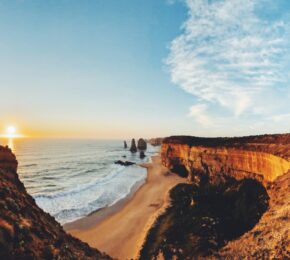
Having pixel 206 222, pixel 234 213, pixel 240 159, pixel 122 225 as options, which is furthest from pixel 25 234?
pixel 240 159

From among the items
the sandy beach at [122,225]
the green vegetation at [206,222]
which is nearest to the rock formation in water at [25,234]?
the green vegetation at [206,222]

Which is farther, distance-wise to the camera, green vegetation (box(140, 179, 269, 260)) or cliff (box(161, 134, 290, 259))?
green vegetation (box(140, 179, 269, 260))

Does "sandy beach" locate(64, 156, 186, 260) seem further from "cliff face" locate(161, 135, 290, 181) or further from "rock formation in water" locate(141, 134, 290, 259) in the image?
"cliff face" locate(161, 135, 290, 181)

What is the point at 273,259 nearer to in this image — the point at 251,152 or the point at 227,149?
the point at 251,152

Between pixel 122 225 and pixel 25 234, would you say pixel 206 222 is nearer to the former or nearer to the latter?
pixel 122 225

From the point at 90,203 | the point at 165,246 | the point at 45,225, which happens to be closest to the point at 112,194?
the point at 90,203

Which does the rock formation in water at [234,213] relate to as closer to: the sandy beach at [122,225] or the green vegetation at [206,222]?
the green vegetation at [206,222]

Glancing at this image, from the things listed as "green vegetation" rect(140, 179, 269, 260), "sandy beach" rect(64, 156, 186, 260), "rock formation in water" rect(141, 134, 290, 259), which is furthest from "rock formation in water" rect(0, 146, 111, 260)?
"sandy beach" rect(64, 156, 186, 260)

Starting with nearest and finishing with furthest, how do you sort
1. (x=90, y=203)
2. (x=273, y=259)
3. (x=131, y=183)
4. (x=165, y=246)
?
1. (x=273, y=259)
2. (x=165, y=246)
3. (x=90, y=203)
4. (x=131, y=183)
